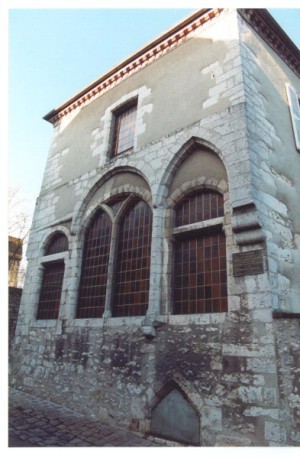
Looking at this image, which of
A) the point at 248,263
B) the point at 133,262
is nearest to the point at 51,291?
the point at 133,262

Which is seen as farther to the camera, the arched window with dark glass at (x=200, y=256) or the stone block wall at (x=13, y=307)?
the stone block wall at (x=13, y=307)

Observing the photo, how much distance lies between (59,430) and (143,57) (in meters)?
7.41

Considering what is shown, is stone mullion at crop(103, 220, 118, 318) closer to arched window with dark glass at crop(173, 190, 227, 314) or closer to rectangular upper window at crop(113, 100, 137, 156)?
arched window with dark glass at crop(173, 190, 227, 314)

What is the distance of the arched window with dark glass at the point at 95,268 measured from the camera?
607 cm

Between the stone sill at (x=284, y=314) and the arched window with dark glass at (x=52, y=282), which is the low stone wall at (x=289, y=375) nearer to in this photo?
the stone sill at (x=284, y=314)

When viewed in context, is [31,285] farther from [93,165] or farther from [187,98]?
[187,98]

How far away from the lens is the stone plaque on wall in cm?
396

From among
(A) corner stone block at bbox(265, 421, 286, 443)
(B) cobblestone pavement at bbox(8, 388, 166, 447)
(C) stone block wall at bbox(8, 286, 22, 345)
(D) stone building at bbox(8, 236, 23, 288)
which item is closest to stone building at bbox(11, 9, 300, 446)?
(A) corner stone block at bbox(265, 421, 286, 443)

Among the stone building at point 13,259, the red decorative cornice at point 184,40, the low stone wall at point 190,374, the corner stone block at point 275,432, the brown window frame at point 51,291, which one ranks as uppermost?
the red decorative cornice at point 184,40

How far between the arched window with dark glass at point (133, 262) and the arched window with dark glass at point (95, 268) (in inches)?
14.4

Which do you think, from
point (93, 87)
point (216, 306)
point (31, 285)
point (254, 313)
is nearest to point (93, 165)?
point (93, 87)

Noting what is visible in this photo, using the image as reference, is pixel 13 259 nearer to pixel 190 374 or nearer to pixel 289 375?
pixel 190 374

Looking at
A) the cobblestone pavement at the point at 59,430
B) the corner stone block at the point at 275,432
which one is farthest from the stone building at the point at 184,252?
the cobblestone pavement at the point at 59,430

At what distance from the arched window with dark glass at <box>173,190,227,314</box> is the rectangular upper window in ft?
8.37
